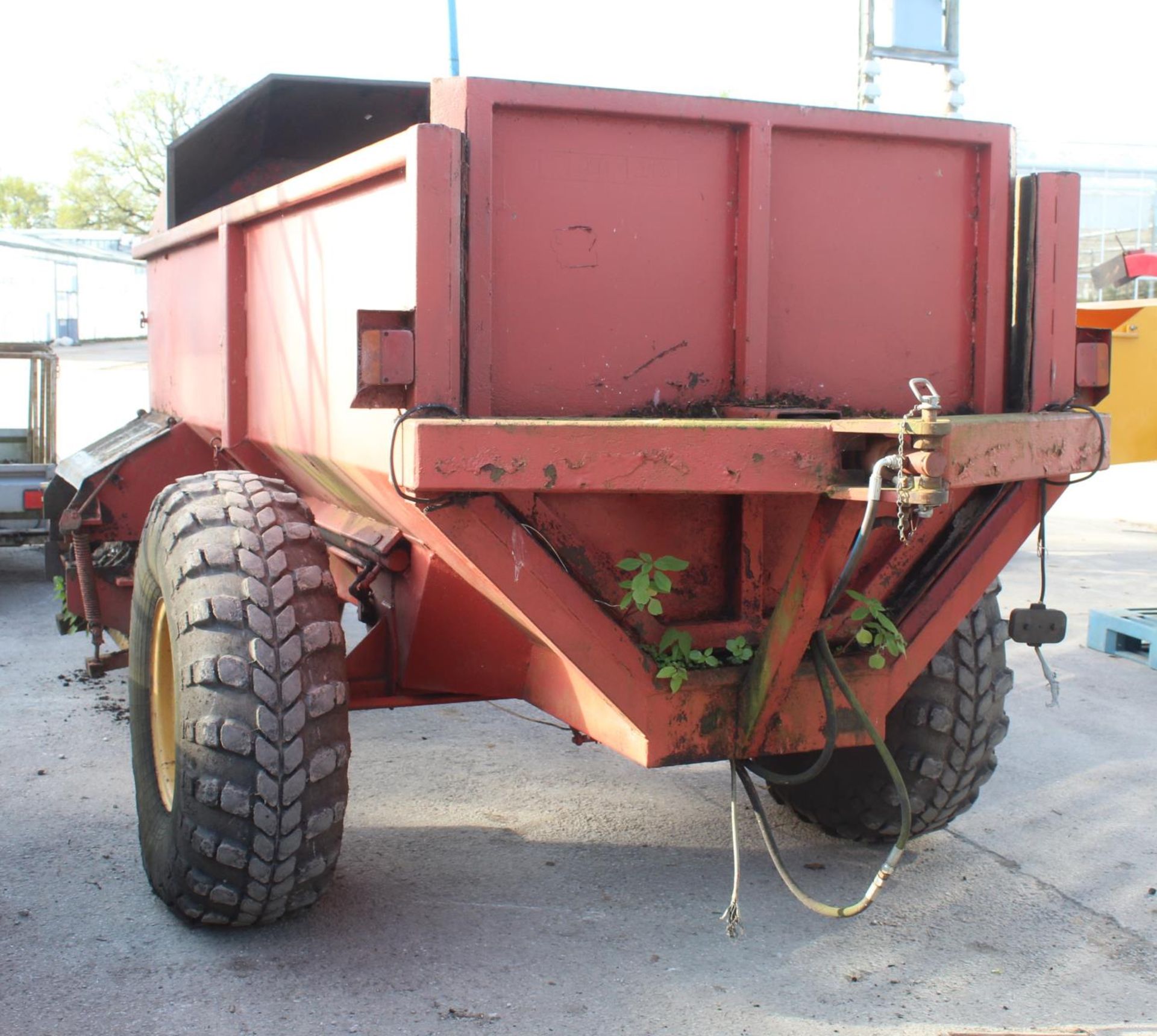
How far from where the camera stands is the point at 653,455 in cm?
277

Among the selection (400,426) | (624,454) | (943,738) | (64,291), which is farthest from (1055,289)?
(64,291)

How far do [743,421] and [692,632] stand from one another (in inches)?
29.1

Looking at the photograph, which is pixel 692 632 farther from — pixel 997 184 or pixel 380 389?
pixel 997 184

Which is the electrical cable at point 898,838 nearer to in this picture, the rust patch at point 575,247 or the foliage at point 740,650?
the foliage at point 740,650

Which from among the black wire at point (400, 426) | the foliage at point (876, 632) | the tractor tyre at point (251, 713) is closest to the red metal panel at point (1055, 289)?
the foliage at point (876, 632)

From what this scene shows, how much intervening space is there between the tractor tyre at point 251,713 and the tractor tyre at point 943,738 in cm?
144

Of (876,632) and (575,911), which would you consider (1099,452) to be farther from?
(575,911)

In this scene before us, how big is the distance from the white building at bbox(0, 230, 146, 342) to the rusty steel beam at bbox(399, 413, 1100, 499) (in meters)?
34.3

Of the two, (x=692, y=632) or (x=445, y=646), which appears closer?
(x=692, y=632)

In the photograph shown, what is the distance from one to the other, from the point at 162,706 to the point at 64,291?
37.2 meters

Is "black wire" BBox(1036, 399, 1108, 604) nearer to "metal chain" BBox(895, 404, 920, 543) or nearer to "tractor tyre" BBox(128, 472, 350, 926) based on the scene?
"metal chain" BBox(895, 404, 920, 543)

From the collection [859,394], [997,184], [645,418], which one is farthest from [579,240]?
[997,184]

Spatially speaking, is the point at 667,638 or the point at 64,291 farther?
the point at 64,291

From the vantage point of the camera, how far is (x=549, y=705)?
3545 mm
